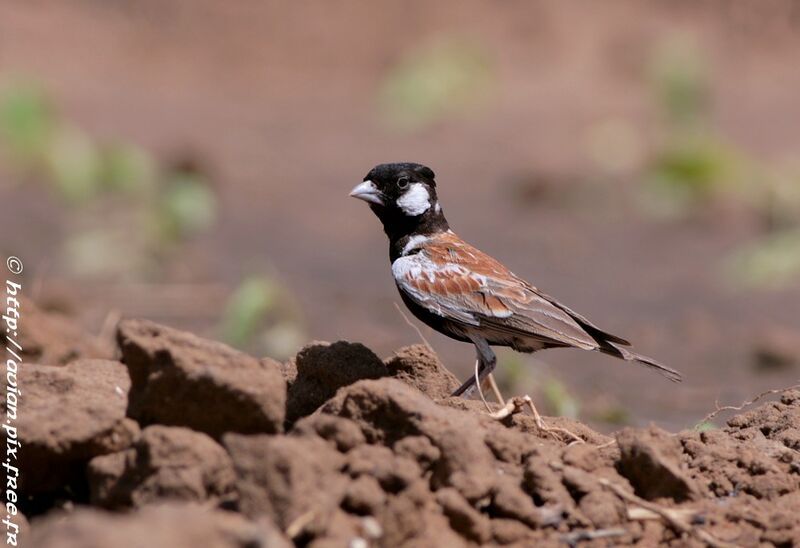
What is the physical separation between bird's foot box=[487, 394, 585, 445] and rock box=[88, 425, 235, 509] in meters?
1.17

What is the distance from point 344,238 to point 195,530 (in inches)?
420

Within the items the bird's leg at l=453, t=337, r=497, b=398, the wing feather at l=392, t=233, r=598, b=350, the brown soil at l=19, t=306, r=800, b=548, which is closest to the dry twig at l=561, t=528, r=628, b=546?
the brown soil at l=19, t=306, r=800, b=548

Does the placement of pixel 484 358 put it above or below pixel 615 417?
above

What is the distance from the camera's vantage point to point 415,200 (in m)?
6.38

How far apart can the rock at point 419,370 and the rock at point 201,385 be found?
4.21 ft

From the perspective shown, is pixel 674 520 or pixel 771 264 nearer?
pixel 674 520

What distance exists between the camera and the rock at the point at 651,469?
4.01 m

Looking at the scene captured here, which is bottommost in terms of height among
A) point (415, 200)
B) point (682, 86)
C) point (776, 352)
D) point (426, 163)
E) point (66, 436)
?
point (776, 352)

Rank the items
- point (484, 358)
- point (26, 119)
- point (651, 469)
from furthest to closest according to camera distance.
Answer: point (26, 119) → point (484, 358) → point (651, 469)

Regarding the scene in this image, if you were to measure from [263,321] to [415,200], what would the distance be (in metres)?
2.87

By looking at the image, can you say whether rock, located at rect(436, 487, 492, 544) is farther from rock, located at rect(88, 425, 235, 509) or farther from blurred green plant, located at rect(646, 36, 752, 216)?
blurred green plant, located at rect(646, 36, 752, 216)

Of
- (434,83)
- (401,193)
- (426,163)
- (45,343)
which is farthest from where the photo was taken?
(434,83)

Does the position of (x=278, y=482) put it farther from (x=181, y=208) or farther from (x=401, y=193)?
(x=181, y=208)

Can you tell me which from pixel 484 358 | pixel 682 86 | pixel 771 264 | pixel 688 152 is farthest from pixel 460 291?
pixel 682 86
